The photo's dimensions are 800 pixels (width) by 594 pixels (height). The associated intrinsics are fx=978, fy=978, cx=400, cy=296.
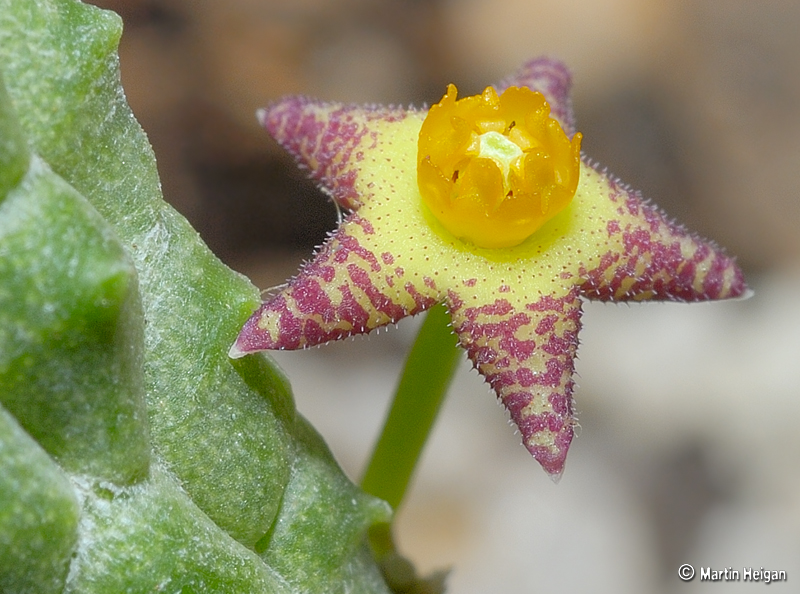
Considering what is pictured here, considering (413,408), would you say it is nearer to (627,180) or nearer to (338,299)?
(338,299)

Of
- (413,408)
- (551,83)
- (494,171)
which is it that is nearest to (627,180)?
(551,83)

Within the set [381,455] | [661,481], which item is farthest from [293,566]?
[661,481]

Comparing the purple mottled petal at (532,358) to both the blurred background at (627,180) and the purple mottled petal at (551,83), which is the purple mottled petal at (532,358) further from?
the blurred background at (627,180)

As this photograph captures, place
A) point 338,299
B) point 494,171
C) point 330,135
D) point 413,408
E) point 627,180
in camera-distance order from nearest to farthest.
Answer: point 338,299 < point 494,171 < point 330,135 < point 413,408 < point 627,180

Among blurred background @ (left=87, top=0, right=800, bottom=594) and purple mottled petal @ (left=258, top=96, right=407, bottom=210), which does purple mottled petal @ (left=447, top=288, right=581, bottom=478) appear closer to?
purple mottled petal @ (left=258, top=96, right=407, bottom=210)

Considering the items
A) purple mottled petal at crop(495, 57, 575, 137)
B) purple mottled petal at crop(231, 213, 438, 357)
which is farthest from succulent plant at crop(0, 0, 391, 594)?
purple mottled petal at crop(495, 57, 575, 137)

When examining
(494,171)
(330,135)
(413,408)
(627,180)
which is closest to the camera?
(494,171)

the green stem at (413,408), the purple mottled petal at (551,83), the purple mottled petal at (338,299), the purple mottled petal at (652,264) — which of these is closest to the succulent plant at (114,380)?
the purple mottled petal at (338,299)
